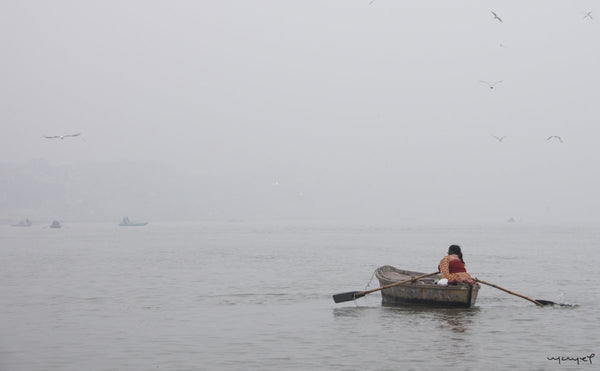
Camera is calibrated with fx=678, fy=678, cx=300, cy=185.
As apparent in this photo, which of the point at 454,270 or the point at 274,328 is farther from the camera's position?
the point at 454,270

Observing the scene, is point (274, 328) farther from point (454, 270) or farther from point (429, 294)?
point (454, 270)

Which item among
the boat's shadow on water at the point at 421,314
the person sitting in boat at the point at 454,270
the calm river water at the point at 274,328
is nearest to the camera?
the calm river water at the point at 274,328

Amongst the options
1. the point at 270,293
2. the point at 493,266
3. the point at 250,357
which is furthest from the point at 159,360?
the point at 493,266

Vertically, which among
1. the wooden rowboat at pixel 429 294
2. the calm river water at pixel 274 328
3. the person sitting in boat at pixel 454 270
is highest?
the person sitting in boat at pixel 454 270

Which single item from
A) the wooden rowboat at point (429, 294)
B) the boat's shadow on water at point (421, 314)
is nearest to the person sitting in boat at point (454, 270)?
the wooden rowboat at point (429, 294)

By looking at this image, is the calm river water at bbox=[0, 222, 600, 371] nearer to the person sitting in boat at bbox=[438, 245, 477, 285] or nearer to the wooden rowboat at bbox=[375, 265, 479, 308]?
the wooden rowboat at bbox=[375, 265, 479, 308]

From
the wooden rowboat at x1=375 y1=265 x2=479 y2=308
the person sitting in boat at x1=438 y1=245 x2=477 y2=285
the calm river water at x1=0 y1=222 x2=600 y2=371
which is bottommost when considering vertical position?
the calm river water at x1=0 y1=222 x2=600 y2=371
